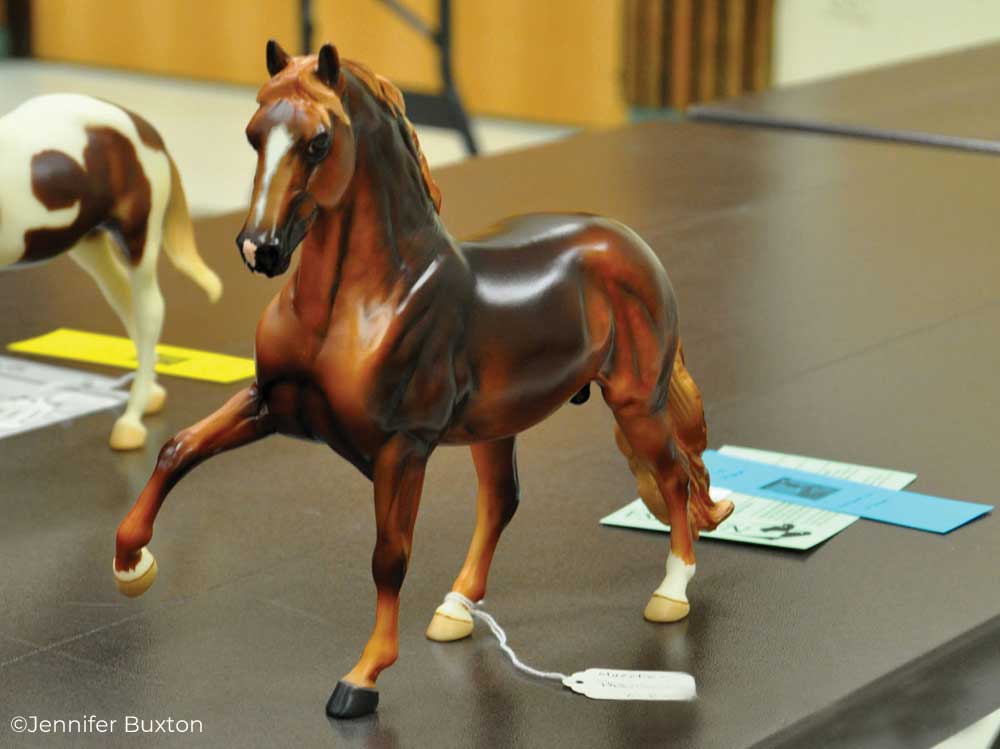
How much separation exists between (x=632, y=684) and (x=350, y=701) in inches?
7.4

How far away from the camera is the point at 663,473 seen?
123cm

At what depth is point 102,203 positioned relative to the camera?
1.65 m

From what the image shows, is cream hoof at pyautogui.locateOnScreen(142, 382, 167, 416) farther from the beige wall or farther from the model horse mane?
the beige wall

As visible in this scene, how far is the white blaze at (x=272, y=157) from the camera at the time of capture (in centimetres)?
97

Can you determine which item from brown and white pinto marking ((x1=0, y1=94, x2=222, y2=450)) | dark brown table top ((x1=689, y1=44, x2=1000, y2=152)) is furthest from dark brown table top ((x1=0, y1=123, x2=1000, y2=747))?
dark brown table top ((x1=689, y1=44, x2=1000, y2=152))

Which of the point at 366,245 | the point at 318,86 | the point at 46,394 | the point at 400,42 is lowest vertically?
the point at 400,42

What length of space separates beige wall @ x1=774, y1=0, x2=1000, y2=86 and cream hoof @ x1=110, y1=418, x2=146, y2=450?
4144 mm

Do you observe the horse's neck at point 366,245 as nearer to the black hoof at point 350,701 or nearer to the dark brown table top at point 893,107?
the black hoof at point 350,701

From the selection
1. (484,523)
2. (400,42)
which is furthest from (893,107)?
(400,42)

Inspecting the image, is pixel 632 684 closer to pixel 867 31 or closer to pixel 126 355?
pixel 126 355

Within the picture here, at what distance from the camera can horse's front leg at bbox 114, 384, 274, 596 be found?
1072mm

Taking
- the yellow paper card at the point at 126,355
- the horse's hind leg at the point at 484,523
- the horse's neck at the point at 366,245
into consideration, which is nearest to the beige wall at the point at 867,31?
the yellow paper card at the point at 126,355

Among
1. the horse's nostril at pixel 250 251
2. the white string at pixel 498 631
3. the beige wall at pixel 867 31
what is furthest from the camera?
the beige wall at pixel 867 31

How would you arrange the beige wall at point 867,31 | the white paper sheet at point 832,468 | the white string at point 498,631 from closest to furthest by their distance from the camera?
the white string at point 498,631 → the white paper sheet at point 832,468 → the beige wall at point 867,31
